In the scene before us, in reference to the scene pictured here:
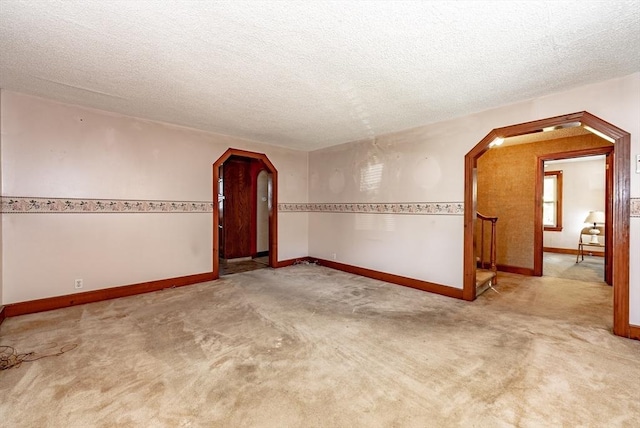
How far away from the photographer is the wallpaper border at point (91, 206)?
Result: 10.4ft

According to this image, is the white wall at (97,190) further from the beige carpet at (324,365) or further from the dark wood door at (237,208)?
the dark wood door at (237,208)

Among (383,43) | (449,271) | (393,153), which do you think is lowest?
(449,271)

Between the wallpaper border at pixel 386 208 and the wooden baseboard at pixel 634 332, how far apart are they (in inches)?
73.3

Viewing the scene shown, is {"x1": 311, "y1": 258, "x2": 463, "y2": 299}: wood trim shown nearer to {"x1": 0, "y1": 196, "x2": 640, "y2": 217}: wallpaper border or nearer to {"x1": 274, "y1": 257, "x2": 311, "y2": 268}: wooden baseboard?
{"x1": 274, "y1": 257, "x2": 311, "y2": 268}: wooden baseboard

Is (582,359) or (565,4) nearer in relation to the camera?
(565,4)

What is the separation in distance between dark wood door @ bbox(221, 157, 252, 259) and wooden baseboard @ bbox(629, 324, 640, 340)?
624cm

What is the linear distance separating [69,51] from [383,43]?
2.46 meters

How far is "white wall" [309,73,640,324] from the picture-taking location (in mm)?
2709

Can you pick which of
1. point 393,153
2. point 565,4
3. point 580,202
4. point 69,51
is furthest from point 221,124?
point 580,202

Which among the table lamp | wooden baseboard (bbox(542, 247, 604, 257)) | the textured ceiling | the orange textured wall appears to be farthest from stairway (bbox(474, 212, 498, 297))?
wooden baseboard (bbox(542, 247, 604, 257))

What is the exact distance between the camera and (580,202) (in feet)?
24.6

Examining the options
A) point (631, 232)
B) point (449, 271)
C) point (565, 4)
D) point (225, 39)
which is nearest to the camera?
point (565, 4)

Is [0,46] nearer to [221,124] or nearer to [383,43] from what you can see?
[221,124]

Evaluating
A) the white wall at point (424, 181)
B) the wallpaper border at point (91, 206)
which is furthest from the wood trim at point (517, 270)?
the wallpaper border at point (91, 206)
